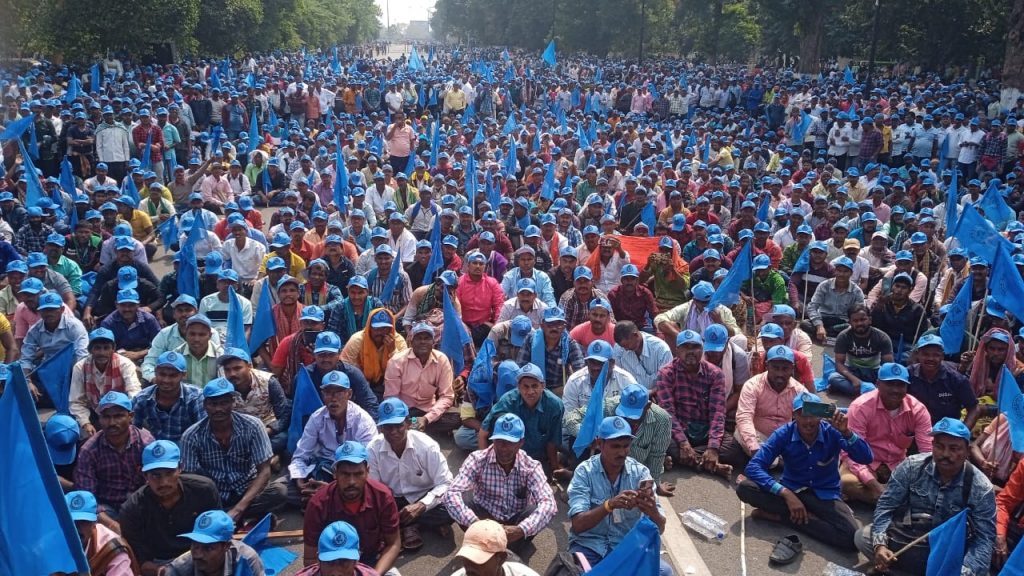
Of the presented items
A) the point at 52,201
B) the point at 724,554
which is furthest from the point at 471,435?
the point at 52,201

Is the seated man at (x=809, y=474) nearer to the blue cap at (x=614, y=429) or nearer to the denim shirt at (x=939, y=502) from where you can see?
the denim shirt at (x=939, y=502)

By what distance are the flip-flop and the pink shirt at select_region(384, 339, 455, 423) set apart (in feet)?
9.24

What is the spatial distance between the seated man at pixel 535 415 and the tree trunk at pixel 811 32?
107ft

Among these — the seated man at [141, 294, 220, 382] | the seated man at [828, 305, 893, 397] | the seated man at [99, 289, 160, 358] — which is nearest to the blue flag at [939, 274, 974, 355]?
the seated man at [828, 305, 893, 397]

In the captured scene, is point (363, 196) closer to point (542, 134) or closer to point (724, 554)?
point (542, 134)

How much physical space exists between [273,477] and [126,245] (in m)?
3.91

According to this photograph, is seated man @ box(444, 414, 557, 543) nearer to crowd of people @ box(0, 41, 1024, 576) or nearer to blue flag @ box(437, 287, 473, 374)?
crowd of people @ box(0, 41, 1024, 576)

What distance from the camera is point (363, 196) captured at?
14.0 m

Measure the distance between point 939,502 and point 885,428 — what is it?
1144 millimetres

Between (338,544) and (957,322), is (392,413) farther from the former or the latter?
(957,322)

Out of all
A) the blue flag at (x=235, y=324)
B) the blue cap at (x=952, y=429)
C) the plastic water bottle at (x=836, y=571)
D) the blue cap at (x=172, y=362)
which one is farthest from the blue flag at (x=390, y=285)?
the blue cap at (x=952, y=429)

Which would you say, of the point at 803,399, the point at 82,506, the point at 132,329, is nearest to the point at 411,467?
the point at 82,506

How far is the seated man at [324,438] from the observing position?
614 cm

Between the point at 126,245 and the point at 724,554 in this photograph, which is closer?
the point at 724,554
